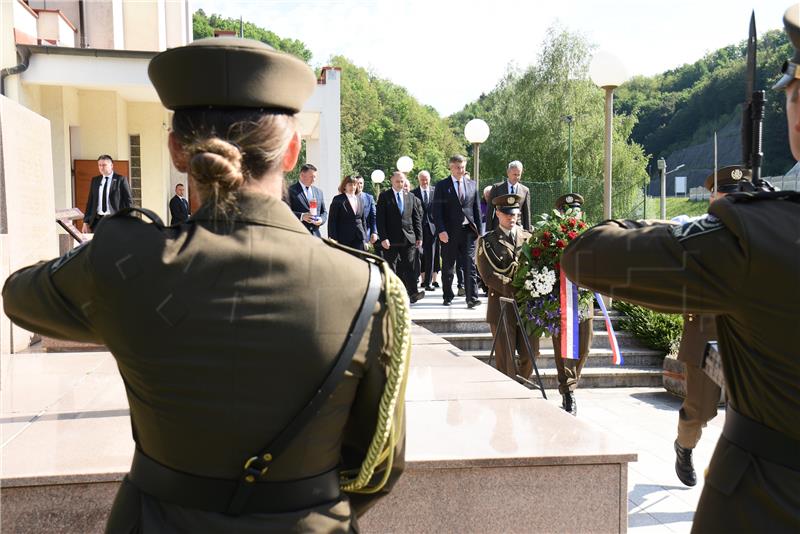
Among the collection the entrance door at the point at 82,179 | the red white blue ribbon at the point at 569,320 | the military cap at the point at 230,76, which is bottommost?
the red white blue ribbon at the point at 569,320

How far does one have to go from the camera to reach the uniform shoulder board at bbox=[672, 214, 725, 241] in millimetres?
1577

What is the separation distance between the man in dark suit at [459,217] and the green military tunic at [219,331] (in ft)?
32.2

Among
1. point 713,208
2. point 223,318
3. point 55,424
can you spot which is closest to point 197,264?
point 223,318

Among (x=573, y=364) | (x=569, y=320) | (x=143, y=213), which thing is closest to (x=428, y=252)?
(x=573, y=364)

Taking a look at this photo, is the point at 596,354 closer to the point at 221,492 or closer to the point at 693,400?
the point at 693,400

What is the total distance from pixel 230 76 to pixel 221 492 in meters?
0.80

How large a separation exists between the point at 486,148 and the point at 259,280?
49906mm

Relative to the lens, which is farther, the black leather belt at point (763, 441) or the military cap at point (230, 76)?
the black leather belt at point (763, 441)

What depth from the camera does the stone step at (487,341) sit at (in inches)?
397

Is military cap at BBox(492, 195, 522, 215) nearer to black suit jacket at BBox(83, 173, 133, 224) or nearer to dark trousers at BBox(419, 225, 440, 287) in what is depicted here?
dark trousers at BBox(419, 225, 440, 287)

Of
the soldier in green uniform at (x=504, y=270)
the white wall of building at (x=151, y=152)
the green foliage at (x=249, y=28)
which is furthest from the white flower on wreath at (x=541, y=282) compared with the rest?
the green foliage at (x=249, y=28)

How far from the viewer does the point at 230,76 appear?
1459 mm

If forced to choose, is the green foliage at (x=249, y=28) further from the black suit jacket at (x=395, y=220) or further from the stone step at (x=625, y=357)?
the stone step at (x=625, y=357)

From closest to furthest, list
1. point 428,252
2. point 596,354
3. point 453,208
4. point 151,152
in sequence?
1. point 596,354
2. point 453,208
3. point 428,252
4. point 151,152
